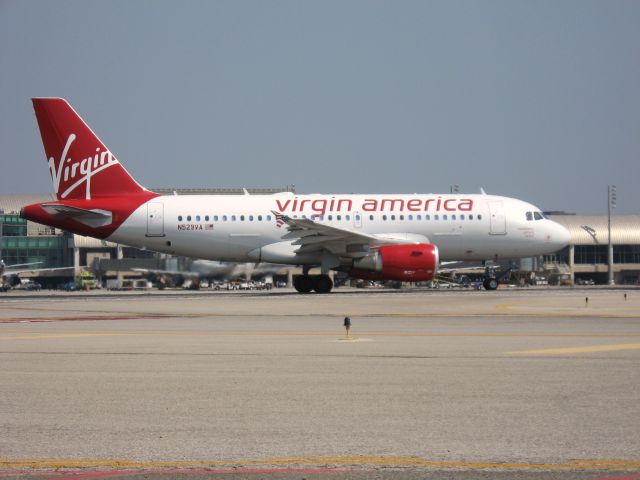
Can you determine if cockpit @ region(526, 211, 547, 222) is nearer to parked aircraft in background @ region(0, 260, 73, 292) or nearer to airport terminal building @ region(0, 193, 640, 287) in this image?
airport terminal building @ region(0, 193, 640, 287)

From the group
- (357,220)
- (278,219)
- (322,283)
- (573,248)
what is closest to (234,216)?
(278,219)

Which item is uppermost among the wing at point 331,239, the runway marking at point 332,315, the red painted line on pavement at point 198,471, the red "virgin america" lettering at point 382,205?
the red "virgin america" lettering at point 382,205

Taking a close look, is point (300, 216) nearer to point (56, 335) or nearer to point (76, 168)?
point (76, 168)

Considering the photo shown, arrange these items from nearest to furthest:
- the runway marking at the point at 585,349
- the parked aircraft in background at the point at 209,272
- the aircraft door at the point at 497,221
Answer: the runway marking at the point at 585,349 → the parked aircraft in background at the point at 209,272 → the aircraft door at the point at 497,221

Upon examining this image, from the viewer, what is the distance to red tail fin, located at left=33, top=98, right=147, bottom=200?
154 feet

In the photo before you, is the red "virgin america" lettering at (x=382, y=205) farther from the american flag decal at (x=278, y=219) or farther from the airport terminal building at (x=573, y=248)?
the airport terminal building at (x=573, y=248)

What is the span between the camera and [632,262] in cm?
10069

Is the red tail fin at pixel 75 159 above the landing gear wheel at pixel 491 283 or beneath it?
above

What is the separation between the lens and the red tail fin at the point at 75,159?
154ft

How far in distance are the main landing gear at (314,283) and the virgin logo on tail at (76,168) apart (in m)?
10.2

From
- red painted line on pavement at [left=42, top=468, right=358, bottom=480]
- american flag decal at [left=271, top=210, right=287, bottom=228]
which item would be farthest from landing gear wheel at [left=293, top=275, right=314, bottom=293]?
red painted line on pavement at [left=42, top=468, right=358, bottom=480]

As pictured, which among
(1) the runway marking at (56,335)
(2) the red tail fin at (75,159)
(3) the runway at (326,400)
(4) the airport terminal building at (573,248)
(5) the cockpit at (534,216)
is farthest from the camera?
(4) the airport terminal building at (573,248)

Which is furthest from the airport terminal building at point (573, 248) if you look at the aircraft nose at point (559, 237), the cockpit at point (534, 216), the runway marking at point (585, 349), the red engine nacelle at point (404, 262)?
the runway marking at point (585, 349)

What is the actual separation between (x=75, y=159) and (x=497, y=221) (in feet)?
65.0
